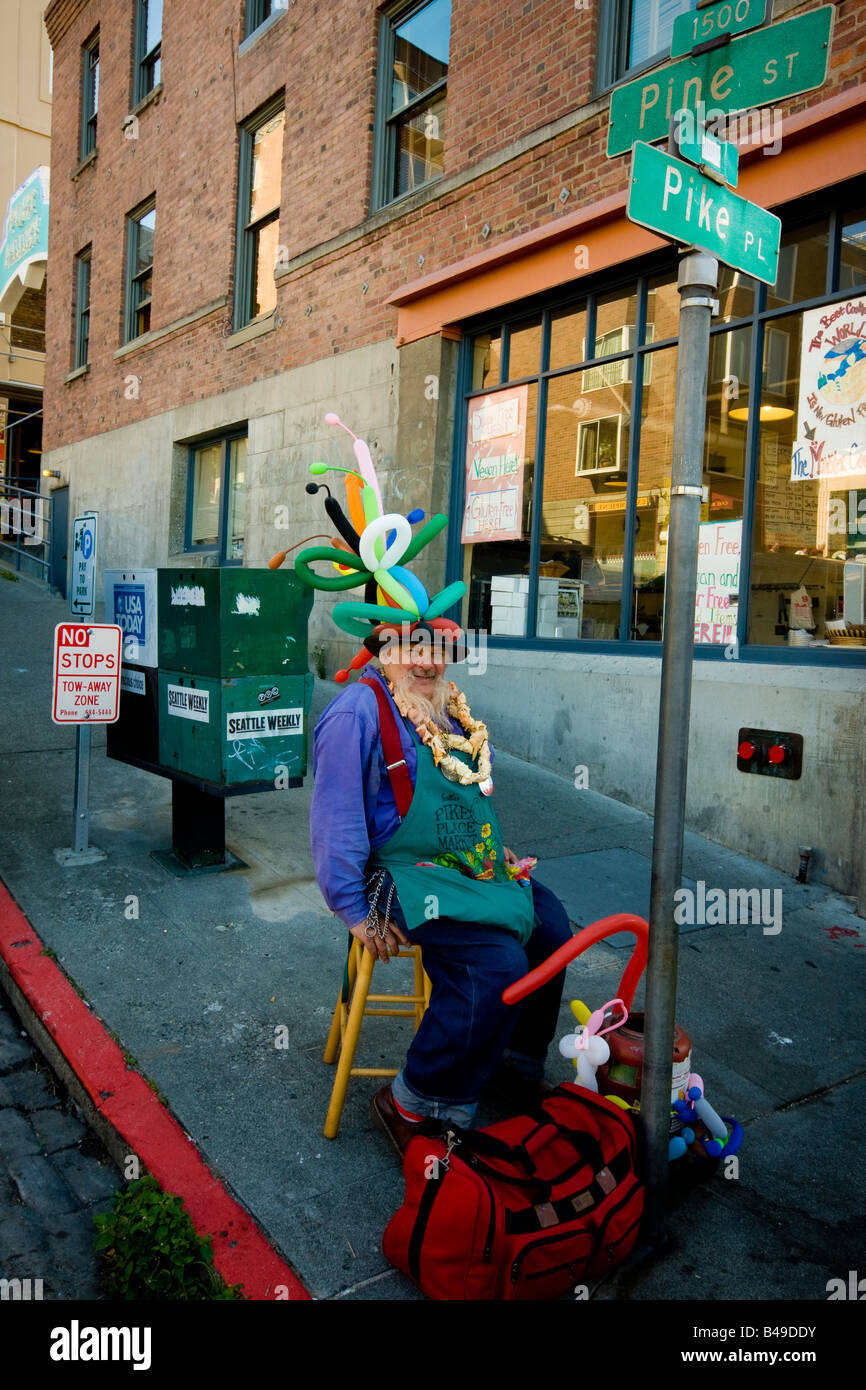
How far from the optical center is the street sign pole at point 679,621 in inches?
93.4

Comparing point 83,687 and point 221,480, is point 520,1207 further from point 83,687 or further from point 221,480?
point 221,480

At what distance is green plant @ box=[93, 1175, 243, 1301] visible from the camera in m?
2.36

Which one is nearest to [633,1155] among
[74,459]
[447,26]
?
[447,26]

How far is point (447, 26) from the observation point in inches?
318

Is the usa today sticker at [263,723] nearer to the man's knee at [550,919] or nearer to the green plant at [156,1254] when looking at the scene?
the man's knee at [550,919]

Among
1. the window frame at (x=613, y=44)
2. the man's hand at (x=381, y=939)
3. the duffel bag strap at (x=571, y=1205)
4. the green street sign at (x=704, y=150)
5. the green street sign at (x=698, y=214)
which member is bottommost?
the duffel bag strap at (x=571, y=1205)

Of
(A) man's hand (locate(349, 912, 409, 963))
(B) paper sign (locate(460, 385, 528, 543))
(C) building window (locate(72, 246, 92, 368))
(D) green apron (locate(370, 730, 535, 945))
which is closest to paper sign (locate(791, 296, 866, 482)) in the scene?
(B) paper sign (locate(460, 385, 528, 543))

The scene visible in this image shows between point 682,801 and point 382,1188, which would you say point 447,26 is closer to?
point 682,801

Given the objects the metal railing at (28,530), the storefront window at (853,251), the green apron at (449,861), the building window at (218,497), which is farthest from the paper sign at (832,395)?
the metal railing at (28,530)

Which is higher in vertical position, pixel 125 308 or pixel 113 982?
pixel 125 308

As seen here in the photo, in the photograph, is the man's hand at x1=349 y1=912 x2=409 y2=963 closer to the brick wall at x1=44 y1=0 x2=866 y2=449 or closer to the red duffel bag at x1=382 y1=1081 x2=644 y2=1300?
the red duffel bag at x1=382 y1=1081 x2=644 y2=1300

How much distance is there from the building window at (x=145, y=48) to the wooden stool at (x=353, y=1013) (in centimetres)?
1408

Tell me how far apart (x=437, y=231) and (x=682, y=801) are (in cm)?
700

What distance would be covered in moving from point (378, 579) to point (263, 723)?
171cm
